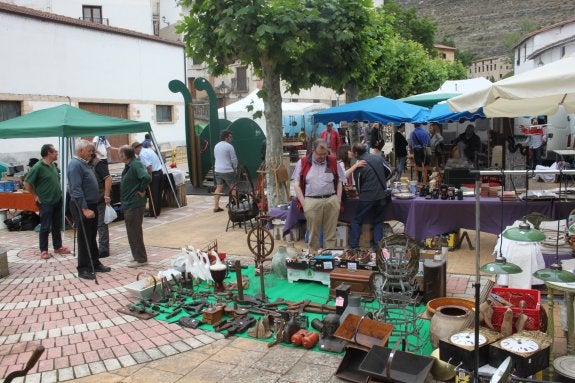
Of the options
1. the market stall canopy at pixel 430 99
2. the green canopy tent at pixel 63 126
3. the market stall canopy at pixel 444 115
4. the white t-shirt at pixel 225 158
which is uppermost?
the market stall canopy at pixel 430 99

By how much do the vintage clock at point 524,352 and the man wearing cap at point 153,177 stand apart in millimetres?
8260

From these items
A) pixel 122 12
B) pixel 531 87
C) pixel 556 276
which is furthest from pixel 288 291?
pixel 122 12

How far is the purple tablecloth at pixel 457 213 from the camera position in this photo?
668 cm

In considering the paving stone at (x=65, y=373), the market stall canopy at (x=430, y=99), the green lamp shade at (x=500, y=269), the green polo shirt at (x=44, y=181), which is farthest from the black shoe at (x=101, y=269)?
the market stall canopy at (x=430, y=99)

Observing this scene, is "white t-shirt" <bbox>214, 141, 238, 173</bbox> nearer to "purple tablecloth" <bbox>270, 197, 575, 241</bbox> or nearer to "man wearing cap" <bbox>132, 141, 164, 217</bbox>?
"man wearing cap" <bbox>132, 141, 164, 217</bbox>

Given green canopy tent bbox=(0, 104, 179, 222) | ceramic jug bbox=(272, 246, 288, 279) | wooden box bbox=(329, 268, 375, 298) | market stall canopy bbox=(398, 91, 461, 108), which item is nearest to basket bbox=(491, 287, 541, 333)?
wooden box bbox=(329, 268, 375, 298)

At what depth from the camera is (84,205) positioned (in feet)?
22.1

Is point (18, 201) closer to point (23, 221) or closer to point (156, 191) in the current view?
point (23, 221)

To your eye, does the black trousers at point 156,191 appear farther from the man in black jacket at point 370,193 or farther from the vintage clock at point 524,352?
the vintage clock at point 524,352

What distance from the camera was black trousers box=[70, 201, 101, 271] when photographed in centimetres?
675

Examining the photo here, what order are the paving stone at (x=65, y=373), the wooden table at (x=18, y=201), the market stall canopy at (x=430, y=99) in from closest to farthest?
the paving stone at (x=65, y=373)
the wooden table at (x=18, y=201)
the market stall canopy at (x=430, y=99)

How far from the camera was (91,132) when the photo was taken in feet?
30.7

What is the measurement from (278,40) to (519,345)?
Answer: 6.03 metres

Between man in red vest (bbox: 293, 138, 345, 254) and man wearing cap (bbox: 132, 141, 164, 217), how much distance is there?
463cm
